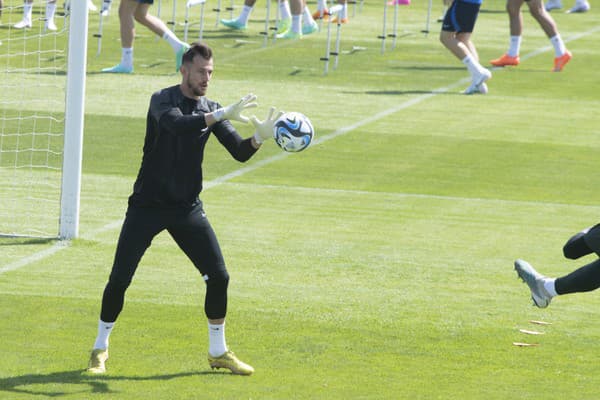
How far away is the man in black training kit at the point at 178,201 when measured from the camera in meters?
8.79

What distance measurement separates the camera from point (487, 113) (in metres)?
20.8

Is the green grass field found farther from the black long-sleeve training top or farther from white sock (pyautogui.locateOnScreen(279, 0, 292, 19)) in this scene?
white sock (pyautogui.locateOnScreen(279, 0, 292, 19))

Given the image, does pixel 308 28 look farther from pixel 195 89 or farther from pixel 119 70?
pixel 195 89

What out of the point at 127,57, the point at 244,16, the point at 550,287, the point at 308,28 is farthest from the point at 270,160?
the point at 244,16

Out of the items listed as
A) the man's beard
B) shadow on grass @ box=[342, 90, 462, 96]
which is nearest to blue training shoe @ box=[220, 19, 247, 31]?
shadow on grass @ box=[342, 90, 462, 96]

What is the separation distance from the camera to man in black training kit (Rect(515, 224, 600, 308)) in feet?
31.2

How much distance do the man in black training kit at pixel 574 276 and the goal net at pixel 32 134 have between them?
4.64 meters

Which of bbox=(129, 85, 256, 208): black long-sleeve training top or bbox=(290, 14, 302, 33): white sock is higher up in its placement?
bbox=(129, 85, 256, 208): black long-sleeve training top

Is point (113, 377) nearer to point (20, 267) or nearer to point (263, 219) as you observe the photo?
point (20, 267)

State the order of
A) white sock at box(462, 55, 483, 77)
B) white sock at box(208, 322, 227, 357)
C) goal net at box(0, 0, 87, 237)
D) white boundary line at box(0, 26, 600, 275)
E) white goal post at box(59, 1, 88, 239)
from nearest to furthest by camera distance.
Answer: white sock at box(208, 322, 227, 357) < white boundary line at box(0, 26, 600, 275) < white goal post at box(59, 1, 88, 239) < goal net at box(0, 0, 87, 237) < white sock at box(462, 55, 483, 77)

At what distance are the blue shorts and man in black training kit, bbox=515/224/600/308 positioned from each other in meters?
12.0

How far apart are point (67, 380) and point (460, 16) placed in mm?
14125

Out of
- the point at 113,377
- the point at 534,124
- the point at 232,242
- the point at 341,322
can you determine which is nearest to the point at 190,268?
the point at 232,242

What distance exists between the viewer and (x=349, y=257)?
12.5m
